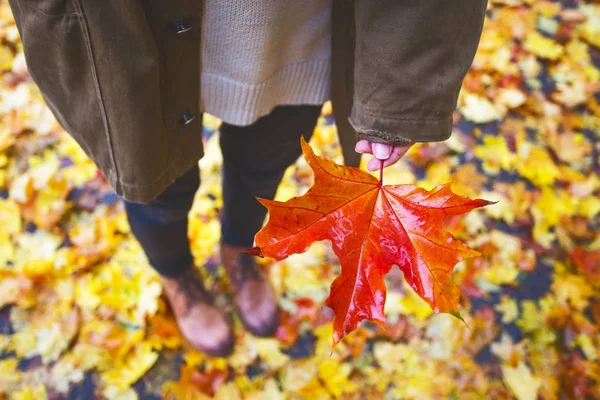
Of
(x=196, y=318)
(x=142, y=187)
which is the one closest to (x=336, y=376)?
(x=196, y=318)

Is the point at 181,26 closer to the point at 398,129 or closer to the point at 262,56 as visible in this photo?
the point at 262,56

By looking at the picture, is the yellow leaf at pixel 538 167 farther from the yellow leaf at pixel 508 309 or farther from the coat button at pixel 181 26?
the coat button at pixel 181 26

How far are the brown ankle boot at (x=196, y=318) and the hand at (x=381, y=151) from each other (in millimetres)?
915

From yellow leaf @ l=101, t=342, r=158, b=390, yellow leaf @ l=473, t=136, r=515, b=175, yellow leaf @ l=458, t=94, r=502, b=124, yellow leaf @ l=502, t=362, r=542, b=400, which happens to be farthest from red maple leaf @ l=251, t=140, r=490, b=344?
yellow leaf @ l=458, t=94, r=502, b=124

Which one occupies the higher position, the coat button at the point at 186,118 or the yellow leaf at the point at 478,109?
the coat button at the point at 186,118

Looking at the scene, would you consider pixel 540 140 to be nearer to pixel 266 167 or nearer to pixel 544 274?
pixel 544 274

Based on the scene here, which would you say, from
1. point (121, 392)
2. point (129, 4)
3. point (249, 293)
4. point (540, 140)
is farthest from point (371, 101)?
point (540, 140)

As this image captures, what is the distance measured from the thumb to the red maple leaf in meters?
0.07

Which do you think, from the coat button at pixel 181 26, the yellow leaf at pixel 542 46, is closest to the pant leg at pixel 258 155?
the coat button at pixel 181 26

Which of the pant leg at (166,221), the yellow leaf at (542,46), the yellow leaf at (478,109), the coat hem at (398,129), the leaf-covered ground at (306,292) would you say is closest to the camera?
the coat hem at (398,129)

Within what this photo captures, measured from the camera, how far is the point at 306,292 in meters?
1.73

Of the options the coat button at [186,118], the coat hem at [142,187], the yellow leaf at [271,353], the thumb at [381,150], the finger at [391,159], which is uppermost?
the coat button at [186,118]

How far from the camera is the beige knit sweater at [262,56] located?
0.84 m

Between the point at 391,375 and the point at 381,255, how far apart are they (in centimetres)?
Result: 95
